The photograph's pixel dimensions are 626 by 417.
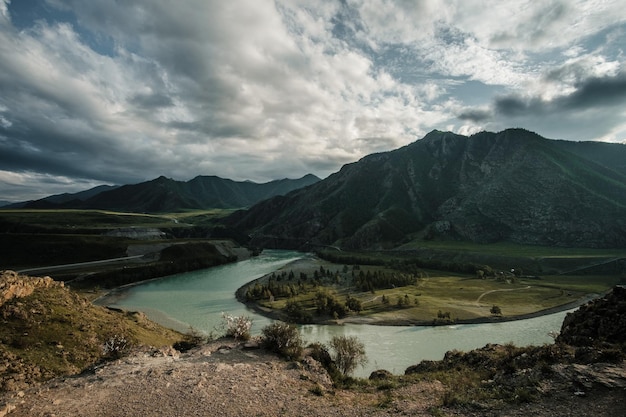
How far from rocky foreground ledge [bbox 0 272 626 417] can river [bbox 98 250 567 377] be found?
16828 mm

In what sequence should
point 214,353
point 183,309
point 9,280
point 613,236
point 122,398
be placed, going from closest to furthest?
point 122,398 < point 214,353 < point 9,280 < point 183,309 < point 613,236

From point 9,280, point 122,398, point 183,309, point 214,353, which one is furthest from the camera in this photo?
point 183,309

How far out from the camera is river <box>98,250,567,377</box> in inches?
2097

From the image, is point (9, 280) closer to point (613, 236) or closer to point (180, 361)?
point (180, 361)

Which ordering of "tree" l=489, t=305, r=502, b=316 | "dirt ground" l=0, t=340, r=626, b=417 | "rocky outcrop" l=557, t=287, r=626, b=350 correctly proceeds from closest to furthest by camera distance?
"dirt ground" l=0, t=340, r=626, b=417 < "rocky outcrop" l=557, t=287, r=626, b=350 < "tree" l=489, t=305, r=502, b=316

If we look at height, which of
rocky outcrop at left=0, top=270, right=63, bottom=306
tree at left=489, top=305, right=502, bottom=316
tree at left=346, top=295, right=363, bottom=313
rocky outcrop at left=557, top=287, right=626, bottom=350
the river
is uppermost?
rocky outcrop at left=557, top=287, right=626, bottom=350

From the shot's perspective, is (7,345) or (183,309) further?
(183,309)

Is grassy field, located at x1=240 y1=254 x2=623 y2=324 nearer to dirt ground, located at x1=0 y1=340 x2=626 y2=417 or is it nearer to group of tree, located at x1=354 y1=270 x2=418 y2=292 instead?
group of tree, located at x1=354 y1=270 x2=418 y2=292

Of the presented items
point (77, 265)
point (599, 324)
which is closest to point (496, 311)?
point (599, 324)

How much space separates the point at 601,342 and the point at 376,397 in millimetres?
15464

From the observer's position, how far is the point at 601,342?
22.8 meters

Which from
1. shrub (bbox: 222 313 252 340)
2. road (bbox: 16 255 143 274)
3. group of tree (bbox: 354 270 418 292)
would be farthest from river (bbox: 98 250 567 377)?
group of tree (bbox: 354 270 418 292)

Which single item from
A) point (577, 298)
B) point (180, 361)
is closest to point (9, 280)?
point (180, 361)

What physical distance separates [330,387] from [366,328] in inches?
1868
